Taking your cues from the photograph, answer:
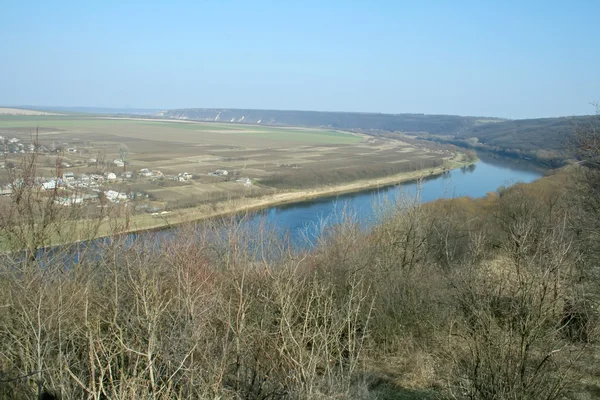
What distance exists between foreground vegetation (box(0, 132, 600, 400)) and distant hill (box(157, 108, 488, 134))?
3659 inches

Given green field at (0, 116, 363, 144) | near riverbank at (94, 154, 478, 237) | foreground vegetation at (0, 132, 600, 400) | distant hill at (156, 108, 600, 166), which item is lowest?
near riverbank at (94, 154, 478, 237)

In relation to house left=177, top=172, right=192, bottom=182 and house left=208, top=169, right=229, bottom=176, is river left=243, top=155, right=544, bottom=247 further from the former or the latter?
house left=208, top=169, right=229, bottom=176

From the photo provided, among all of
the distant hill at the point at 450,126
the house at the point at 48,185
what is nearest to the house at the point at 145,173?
the house at the point at 48,185

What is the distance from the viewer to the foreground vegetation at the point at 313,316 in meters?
3.29

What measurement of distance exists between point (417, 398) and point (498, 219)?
510 inches

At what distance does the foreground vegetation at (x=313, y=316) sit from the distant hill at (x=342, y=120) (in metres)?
92.9

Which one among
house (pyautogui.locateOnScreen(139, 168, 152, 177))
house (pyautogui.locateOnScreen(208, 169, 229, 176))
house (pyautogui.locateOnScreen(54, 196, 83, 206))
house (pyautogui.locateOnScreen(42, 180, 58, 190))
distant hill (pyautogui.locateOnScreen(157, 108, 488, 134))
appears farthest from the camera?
distant hill (pyautogui.locateOnScreen(157, 108, 488, 134))

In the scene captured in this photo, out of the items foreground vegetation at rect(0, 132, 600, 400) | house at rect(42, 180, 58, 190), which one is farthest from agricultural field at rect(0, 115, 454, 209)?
foreground vegetation at rect(0, 132, 600, 400)

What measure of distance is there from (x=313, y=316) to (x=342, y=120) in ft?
375

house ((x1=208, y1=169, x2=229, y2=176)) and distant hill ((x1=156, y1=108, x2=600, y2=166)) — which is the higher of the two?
distant hill ((x1=156, y1=108, x2=600, y2=166))

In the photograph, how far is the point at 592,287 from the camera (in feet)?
24.3

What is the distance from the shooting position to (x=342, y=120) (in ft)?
379

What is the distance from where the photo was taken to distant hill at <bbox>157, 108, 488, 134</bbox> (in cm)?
10210

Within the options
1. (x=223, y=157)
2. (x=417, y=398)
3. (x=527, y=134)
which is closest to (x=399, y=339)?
(x=417, y=398)
